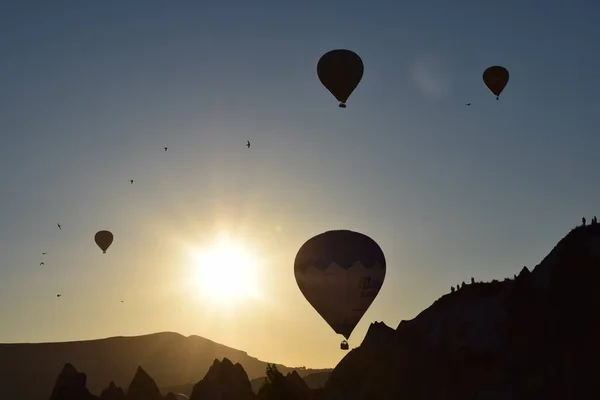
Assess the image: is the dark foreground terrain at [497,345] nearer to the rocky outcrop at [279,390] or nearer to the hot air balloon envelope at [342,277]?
the rocky outcrop at [279,390]

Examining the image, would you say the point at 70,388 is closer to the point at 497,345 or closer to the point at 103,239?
the point at 103,239

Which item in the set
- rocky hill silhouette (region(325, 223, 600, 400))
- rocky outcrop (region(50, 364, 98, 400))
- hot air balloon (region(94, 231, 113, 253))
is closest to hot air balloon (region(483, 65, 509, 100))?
rocky hill silhouette (region(325, 223, 600, 400))

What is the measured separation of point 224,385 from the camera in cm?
10469

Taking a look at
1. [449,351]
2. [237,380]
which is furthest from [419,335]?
[237,380]

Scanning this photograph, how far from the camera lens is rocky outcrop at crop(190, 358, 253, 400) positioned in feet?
340

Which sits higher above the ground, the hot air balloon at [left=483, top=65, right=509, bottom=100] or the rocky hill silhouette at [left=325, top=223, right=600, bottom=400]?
the hot air balloon at [left=483, top=65, right=509, bottom=100]

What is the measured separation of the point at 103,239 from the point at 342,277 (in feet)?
129

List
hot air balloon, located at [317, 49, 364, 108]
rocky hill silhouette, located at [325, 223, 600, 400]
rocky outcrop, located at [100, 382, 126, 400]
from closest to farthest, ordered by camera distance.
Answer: rocky hill silhouette, located at [325, 223, 600, 400], hot air balloon, located at [317, 49, 364, 108], rocky outcrop, located at [100, 382, 126, 400]

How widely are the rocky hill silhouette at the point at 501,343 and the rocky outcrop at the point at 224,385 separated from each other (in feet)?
65.7

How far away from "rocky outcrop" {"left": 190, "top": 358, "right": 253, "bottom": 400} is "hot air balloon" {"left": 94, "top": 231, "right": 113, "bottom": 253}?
2075 centimetres

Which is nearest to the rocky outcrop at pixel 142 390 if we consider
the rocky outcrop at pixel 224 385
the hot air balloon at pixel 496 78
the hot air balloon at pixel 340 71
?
the rocky outcrop at pixel 224 385

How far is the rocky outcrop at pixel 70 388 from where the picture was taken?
113m

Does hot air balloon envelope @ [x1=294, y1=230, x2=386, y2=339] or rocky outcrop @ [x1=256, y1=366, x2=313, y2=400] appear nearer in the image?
hot air balloon envelope @ [x1=294, y1=230, x2=386, y2=339]

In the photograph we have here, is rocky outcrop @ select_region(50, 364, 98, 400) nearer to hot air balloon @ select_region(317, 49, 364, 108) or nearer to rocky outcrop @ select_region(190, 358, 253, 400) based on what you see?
rocky outcrop @ select_region(190, 358, 253, 400)
